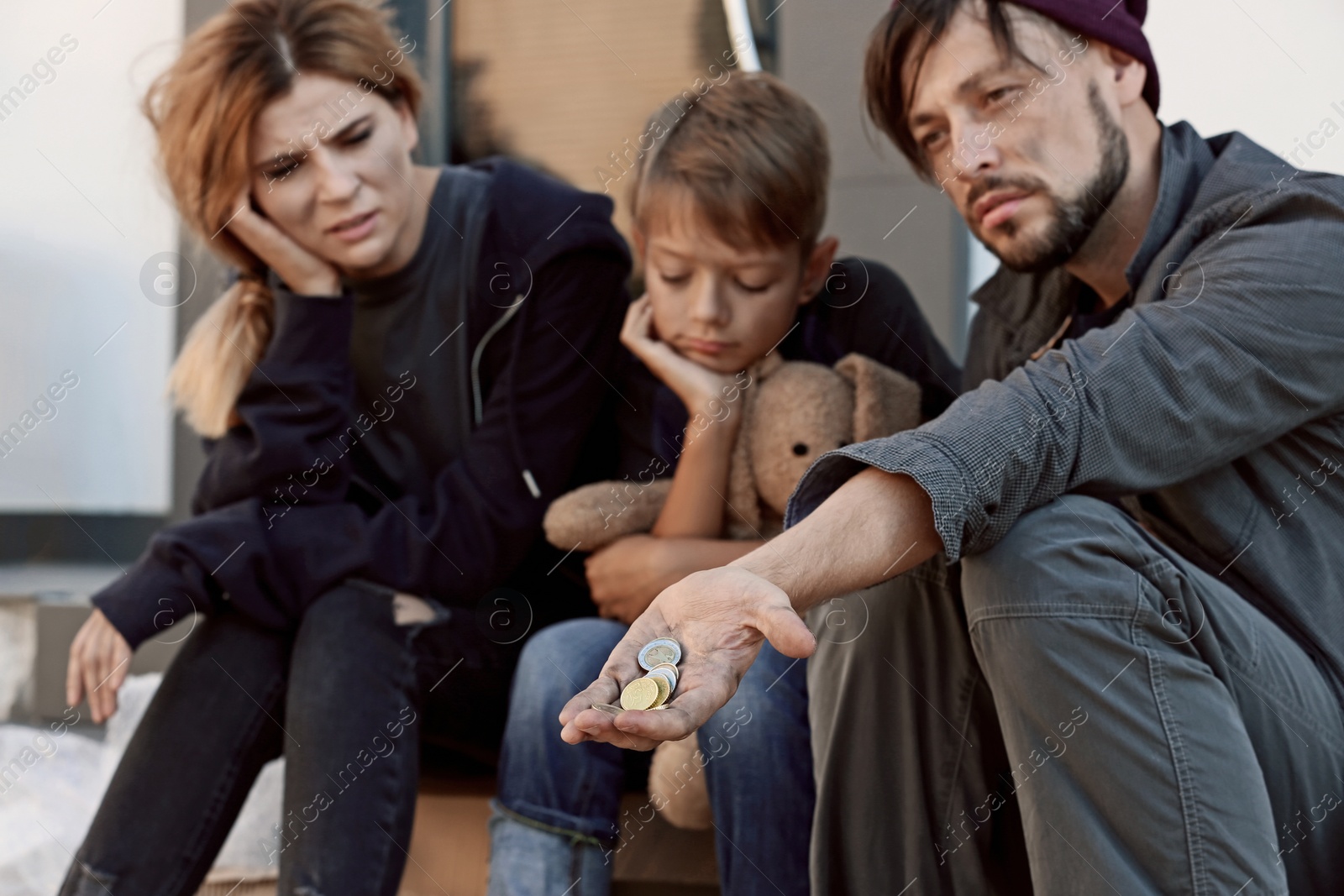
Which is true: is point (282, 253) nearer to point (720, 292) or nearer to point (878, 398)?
point (720, 292)

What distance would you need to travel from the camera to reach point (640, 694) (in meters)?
0.61

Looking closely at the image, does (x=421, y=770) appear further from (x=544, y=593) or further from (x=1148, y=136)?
(x=1148, y=136)

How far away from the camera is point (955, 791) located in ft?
2.60

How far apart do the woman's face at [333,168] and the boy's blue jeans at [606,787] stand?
657mm

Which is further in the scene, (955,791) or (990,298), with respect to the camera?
(990,298)

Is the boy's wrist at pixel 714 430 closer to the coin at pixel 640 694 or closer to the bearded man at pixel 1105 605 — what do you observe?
the bearded man at pixel 1105 605

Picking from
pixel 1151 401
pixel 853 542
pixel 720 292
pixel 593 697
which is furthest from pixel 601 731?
pixel 720 292

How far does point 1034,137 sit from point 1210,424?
1.38 feet

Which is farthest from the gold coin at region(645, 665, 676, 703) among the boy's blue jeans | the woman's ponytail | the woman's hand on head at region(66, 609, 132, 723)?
the woman's ponytail

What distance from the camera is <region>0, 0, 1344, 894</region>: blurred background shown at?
1552 millimetres

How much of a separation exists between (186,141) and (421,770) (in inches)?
33.7

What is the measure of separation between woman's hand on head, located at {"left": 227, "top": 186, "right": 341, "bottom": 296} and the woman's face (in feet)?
0.06

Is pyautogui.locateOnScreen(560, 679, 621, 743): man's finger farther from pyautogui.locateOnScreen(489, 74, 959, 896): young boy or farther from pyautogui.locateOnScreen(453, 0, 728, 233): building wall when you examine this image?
pyautogui.locateOnScreen(453, 0, 728, 233): building wall

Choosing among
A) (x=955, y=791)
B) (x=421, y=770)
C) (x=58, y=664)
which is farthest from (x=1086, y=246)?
(x=58, y=664)
